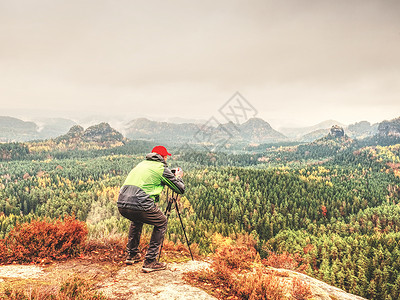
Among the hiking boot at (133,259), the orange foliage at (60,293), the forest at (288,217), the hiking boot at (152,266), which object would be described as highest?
the orange foliage at (60,293)

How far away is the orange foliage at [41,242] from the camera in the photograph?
28.2ft

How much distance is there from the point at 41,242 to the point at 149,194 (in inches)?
219

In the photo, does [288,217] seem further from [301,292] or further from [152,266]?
[152,266]

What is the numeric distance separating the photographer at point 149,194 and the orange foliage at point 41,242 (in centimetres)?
301

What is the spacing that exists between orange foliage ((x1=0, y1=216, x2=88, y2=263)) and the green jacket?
3.87 meters

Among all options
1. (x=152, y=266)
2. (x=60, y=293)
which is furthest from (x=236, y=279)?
(x=60, y=293)

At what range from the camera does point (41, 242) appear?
29.3 ft

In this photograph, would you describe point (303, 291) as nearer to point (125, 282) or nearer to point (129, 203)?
point (125, 282)

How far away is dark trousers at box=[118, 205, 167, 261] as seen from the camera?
7555mm

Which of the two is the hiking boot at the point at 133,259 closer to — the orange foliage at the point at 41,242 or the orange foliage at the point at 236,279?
the orange foliage at the point at 236,279

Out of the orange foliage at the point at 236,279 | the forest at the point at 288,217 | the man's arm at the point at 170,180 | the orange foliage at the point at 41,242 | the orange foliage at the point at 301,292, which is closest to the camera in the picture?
the orange foliage at the point at 236,279

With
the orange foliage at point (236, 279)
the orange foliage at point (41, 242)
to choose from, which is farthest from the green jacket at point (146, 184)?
the orange foliage at point (41, 242)

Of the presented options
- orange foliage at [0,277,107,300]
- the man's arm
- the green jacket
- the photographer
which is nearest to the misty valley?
the photographer

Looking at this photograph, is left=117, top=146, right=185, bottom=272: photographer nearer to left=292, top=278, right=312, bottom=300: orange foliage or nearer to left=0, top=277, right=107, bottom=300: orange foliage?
left=0, top=277, right=107, bottom=300: orange foliage
